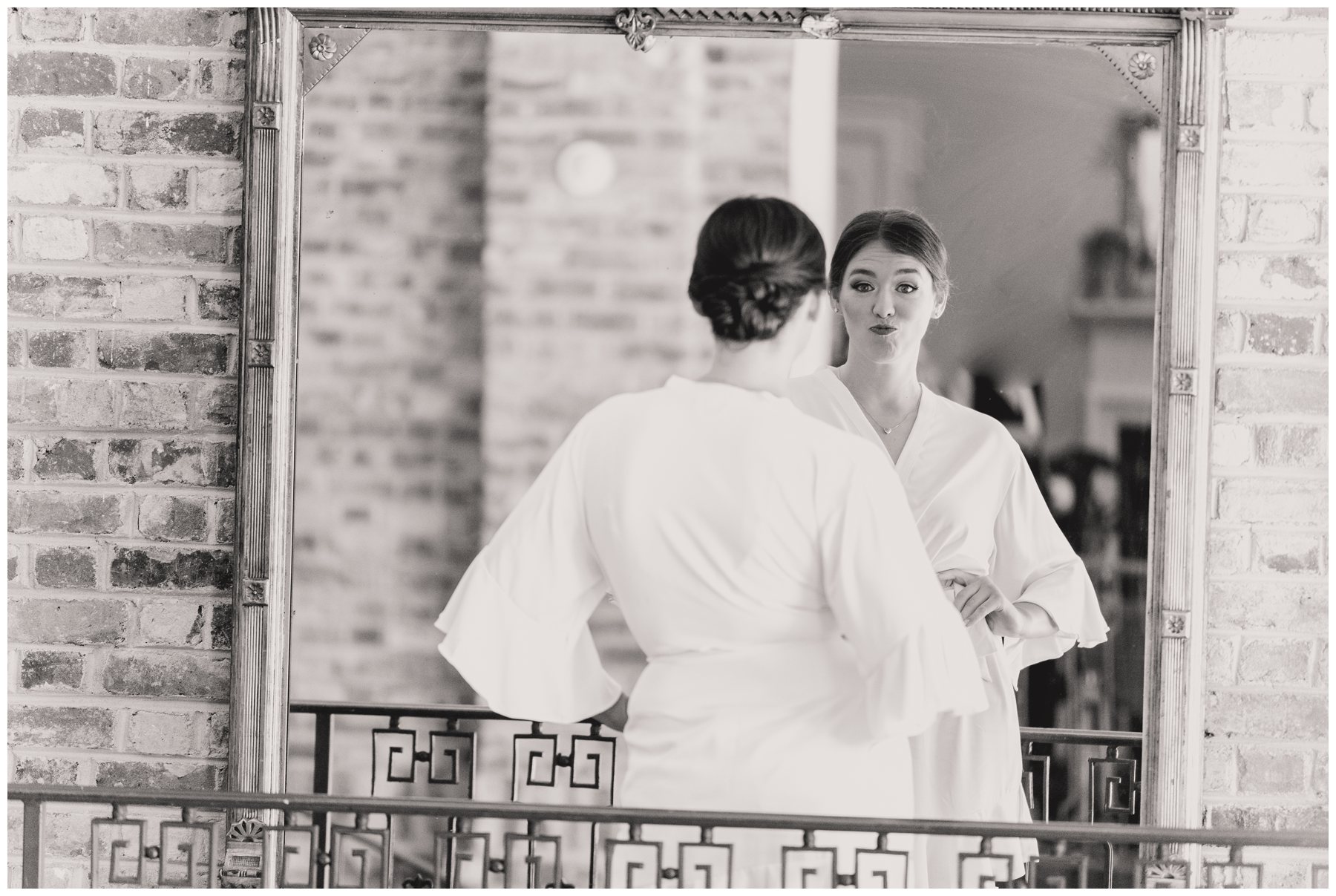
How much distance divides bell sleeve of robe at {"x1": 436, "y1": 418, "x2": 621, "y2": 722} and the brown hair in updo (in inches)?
12.9

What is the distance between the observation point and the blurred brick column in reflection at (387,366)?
8.56 feet

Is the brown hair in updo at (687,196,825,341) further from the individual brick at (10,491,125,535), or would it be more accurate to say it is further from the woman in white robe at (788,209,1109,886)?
the individual brick at (10,491,125,535)

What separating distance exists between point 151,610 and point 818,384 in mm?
1604

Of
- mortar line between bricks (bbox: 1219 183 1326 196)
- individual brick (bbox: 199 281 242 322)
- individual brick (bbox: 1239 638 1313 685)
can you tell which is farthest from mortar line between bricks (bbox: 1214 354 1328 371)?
individual brick (bbox: 199 281 242 322)

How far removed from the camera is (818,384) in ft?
8.11

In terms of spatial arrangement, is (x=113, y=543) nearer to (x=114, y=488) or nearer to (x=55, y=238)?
(x=114, y=488)

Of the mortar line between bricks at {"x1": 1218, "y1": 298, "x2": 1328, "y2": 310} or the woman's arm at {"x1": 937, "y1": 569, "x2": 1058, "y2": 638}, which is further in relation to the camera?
the mortar line between bricks at {"x1": 1218, "y1": 298, "x2": 1328, "y2": 310}

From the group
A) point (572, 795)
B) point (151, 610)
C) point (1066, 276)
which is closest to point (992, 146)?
point (1066, 276)

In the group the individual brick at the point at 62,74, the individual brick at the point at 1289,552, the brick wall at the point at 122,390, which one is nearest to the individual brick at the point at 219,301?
the brick wall at the point at 122,390

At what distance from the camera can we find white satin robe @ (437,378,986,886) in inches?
74.6

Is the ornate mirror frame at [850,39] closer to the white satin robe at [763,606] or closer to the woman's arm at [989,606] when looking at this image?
the woman's arm at [989,606]

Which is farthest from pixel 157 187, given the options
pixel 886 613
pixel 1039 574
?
pixel 1039 574

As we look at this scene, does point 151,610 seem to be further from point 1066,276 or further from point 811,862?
point 1066,276

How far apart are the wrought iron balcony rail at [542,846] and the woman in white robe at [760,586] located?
65 mm
